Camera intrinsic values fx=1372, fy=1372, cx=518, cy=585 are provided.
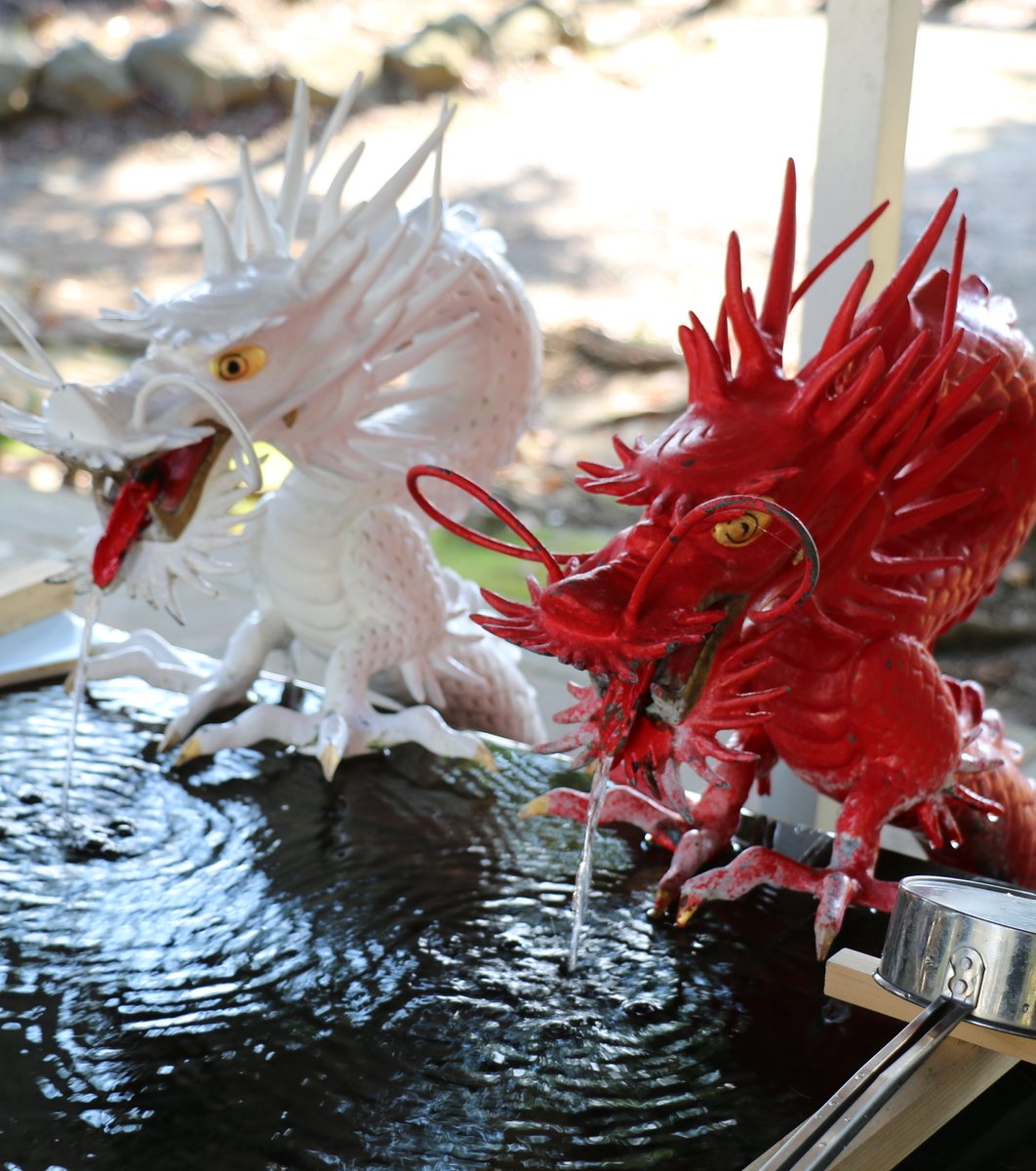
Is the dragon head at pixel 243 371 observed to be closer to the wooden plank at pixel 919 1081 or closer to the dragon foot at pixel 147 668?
the dragon foot at pixel 147 668

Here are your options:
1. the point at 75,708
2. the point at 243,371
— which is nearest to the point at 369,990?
the point at 75,708

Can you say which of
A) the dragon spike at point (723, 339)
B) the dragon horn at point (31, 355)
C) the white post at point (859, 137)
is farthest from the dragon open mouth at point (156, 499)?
the white post at point (859, 137)

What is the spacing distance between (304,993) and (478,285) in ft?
3.20

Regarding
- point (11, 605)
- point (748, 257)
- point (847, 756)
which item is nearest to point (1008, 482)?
point (847, 756)

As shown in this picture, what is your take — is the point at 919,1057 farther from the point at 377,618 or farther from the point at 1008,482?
the point at 377,618

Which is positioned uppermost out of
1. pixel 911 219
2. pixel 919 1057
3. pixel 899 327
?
pixel 911 219

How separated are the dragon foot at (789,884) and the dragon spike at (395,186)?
890 millimetres

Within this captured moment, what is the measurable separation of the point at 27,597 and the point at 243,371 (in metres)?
0.72

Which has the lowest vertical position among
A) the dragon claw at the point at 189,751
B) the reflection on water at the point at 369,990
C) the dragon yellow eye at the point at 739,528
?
the reflection on water at the point at 369,990

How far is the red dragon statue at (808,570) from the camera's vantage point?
1215 mm

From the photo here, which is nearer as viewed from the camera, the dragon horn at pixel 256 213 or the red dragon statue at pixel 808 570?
the red dragon statue at pixel 808 570

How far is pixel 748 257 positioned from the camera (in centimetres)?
681

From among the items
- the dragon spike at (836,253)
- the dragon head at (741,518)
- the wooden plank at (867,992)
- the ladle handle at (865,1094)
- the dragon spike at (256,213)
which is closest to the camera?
the ladle handle at (865,1094)

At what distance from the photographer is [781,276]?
1363 millimetres
